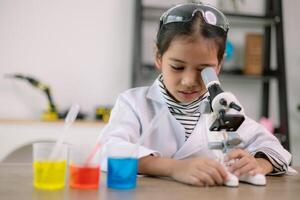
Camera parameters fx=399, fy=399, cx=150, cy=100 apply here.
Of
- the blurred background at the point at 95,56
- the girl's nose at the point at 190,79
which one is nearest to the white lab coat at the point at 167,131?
the girl's nose at the point at 190,79

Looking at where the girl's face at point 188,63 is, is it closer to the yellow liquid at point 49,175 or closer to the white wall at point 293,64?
the yellow liquid at point 49,175

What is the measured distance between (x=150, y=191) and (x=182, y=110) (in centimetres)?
41

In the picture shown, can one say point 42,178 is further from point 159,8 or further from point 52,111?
point 159,8

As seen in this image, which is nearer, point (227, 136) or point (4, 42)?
point (227, 136)

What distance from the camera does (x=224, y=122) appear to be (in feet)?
2.38

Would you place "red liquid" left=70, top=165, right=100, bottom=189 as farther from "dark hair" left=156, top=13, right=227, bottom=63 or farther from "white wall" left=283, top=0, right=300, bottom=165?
"white wall" left=283, top=0, right=300, bottom=165

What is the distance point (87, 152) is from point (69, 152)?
35 mm

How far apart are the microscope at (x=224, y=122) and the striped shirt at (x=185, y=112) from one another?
Result: 8.4 inches

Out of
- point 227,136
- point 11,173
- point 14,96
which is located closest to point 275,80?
point 14,96

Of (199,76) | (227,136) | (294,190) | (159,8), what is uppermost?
(159,8)

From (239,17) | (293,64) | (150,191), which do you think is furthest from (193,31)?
(293,64)

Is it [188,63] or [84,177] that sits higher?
[188,63]

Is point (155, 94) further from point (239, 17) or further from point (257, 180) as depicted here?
point (239, 17)

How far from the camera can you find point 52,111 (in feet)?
7.23
